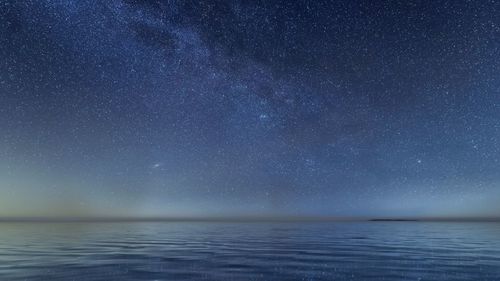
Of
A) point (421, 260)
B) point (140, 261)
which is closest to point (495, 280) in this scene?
point (421, 260)

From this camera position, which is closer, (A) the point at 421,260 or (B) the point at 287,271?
(B) the point at 287,271

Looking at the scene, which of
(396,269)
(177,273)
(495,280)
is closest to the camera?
(495,280)

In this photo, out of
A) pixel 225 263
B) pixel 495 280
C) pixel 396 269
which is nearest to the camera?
pixel 495 280

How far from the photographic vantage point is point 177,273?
53.6 feet

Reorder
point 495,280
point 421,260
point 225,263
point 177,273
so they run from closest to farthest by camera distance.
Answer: point 495,280 < point 177,273 < point 225,263 < point 421,260

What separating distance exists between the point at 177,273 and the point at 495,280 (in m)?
12.1

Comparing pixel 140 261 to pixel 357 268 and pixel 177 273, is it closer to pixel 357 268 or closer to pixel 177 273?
pixel 177 273

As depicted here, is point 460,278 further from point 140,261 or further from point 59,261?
point 59,261

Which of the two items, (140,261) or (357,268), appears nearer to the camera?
(357,268)

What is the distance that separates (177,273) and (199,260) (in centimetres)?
478

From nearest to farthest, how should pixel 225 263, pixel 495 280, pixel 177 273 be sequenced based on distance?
pixel 495 280, pixel 177 273, pixel 225 263

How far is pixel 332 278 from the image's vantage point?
14898mm

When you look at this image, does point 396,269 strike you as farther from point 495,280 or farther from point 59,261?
point 59,261

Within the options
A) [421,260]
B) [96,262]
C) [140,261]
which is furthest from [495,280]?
[96,262]
